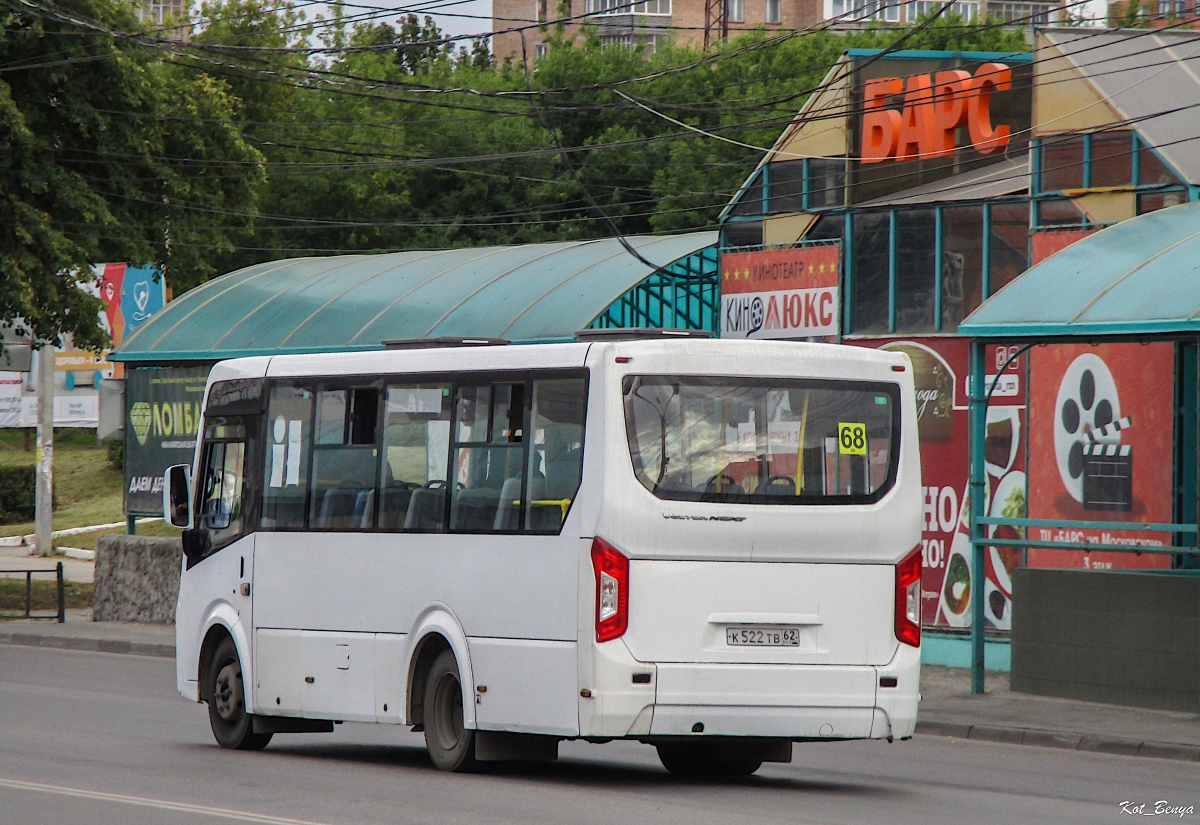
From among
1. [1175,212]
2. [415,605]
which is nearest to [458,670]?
[415,605]

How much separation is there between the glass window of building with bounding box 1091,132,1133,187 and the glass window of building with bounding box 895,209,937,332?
2220 mm

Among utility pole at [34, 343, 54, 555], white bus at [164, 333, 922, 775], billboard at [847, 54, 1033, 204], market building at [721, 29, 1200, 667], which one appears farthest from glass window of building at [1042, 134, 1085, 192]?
utility pole at [34, 343, 54, 555]

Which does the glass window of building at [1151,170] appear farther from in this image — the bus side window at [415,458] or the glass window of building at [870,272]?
the bus side window at [415,458]

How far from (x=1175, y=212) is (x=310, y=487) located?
9.22 m

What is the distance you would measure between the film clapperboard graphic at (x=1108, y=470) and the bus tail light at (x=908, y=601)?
8024mm

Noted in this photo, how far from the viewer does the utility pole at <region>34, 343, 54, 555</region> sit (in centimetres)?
3819

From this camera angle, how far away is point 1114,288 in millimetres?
16125

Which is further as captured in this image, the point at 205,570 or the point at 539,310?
the point at 539,310

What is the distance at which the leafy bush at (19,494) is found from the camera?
158ft

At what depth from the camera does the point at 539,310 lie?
84.4 ft

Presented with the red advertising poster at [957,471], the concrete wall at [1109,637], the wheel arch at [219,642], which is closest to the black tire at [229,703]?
the wheel arch at [219,642]

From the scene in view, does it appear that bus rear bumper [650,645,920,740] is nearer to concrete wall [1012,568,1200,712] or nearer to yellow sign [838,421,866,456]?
yellow sign [838,421,866,456]

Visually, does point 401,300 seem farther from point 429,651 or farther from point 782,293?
point 429,651

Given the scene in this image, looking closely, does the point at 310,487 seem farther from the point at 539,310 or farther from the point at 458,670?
the point at 539,310
